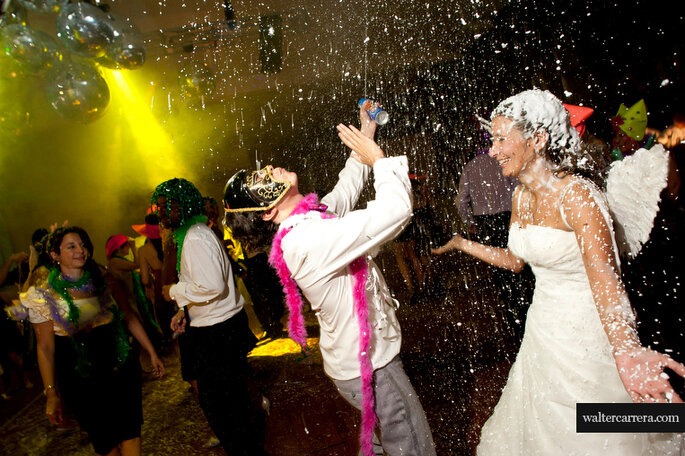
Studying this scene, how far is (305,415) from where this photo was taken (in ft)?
11.8

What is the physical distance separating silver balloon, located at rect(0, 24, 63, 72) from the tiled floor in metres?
4.34

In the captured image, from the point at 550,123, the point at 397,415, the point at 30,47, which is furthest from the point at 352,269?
the point at 30,47

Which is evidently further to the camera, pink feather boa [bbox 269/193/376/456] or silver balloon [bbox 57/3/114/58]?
silver balloon [bbox 57/3/114/58]

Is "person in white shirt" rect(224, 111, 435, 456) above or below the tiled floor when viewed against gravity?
above

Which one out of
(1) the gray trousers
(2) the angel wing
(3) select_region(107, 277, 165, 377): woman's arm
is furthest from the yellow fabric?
(3) select_region(107, 277, 165, 377): woman's arm

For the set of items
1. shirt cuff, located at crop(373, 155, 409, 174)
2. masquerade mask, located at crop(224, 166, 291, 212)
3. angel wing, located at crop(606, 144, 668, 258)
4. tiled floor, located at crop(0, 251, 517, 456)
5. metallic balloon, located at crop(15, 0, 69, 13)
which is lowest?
tiled floor, located at crop(0, 251, 517, 456)

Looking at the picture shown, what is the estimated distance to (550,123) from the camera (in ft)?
5.97

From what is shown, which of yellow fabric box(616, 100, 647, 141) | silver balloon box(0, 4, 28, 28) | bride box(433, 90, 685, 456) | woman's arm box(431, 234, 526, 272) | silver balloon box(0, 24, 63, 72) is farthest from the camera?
silver balloon box(0, 4, 28, 28)

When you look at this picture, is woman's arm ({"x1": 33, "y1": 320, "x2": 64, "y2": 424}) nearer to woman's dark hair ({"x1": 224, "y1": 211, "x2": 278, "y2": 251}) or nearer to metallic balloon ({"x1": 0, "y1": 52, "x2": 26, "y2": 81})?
woman's dark hair ({"x1": 224, "y1": 211, "x2": 278, "y2": 251})

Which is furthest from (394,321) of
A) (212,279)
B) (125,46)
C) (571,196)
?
(125,46)

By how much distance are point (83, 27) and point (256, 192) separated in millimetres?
4254

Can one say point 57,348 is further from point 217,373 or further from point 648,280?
point 648,280

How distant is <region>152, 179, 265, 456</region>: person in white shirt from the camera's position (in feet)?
9.08

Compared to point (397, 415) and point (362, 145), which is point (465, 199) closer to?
point (362, 145)
